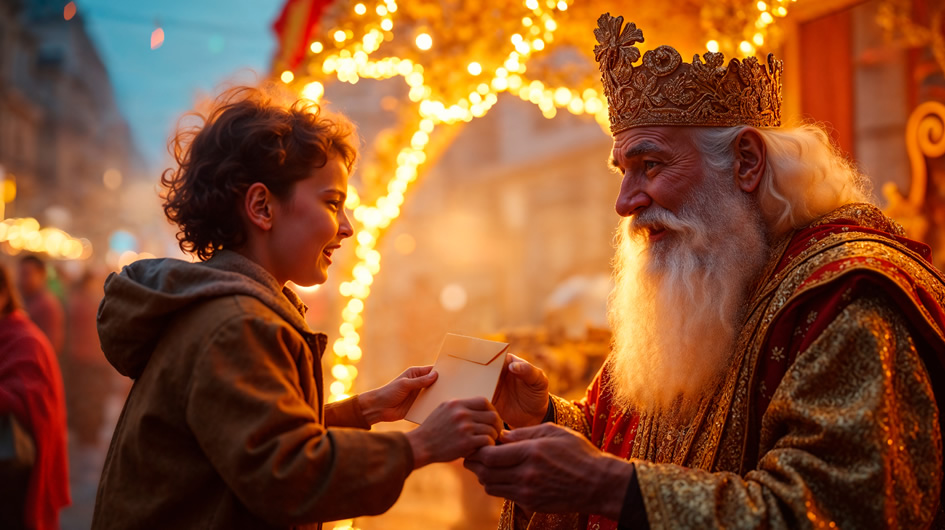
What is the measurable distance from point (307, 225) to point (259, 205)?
0.13 meters

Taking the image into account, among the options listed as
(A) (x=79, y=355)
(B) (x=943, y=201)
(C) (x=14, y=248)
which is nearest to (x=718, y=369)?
(B) (x=943, y=201)

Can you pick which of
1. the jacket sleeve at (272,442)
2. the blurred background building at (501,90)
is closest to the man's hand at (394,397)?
the jacket sleeve at (272,442)

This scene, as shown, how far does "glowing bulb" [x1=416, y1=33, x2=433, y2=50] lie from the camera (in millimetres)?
5035

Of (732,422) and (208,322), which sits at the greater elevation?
(208,322)

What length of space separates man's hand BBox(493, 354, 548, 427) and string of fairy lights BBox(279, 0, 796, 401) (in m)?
2.47

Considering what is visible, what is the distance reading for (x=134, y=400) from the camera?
6.13 feet

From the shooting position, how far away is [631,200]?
2.39m

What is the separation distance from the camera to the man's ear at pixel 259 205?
1898mm

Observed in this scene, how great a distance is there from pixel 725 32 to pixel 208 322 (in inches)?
149

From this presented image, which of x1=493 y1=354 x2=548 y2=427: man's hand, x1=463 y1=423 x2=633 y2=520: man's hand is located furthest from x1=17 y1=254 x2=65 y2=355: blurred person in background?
x1=463 y1=423 x2=633 y2=520: man's hand

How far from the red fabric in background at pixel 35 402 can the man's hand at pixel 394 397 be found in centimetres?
257

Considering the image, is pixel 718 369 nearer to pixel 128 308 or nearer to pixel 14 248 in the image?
pixel 128 308

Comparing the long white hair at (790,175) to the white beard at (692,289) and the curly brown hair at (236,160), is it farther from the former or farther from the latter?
the curly brown hair at (236,160)

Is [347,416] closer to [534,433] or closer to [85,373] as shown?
[534,433]
